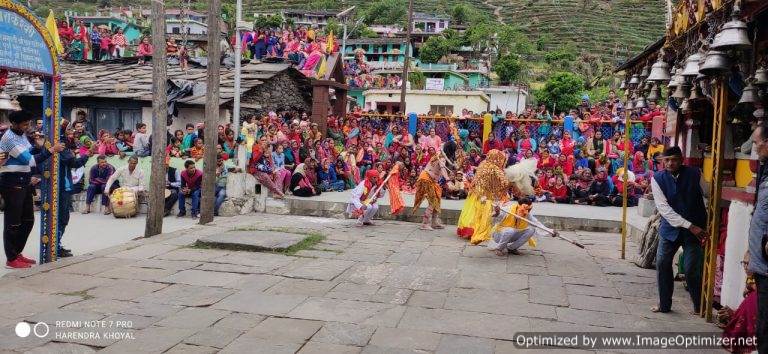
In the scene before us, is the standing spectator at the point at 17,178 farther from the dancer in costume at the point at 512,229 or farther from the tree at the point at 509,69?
the tree at the point at 509,69

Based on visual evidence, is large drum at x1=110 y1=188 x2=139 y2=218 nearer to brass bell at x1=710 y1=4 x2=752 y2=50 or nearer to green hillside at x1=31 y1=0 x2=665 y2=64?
brass bell at x1=710 y1=4 x2=752 y2=50

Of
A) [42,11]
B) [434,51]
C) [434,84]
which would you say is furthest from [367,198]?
[42,11]

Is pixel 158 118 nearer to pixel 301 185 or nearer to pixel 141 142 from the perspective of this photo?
pixel 301 185

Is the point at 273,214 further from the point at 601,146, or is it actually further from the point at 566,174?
the point at 601,146

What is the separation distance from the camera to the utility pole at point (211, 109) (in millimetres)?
10844

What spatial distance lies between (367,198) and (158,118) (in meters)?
4.19

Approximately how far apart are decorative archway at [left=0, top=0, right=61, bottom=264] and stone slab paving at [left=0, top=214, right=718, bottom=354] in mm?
610

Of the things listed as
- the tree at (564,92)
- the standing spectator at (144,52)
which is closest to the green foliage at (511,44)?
the tree at (564,92)

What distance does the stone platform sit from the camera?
473 inches

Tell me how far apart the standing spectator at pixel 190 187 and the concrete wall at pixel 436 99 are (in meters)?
24.7

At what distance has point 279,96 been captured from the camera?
19375 mm

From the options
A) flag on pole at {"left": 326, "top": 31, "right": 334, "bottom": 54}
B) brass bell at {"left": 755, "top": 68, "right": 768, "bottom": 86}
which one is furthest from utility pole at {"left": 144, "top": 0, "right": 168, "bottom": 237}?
flag on pole at {"left": 326, "top": 31, "right": 334, "bottom": 54}

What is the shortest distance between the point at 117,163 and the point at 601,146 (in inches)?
517

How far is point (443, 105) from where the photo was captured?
119 feet
